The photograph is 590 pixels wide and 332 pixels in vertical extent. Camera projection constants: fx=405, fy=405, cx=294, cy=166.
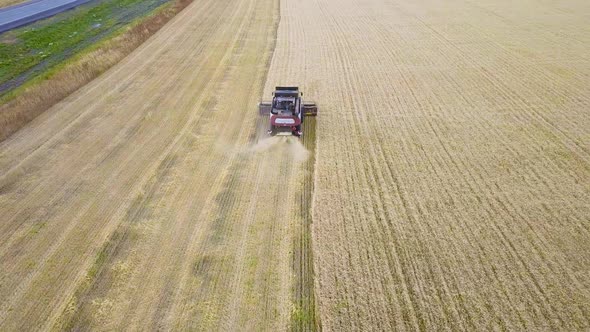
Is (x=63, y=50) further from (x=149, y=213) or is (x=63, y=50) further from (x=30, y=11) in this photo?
(x=149, y=213)

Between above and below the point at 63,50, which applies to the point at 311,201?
below

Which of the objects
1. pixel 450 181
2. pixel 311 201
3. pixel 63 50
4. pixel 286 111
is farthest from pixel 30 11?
pixel 450 181

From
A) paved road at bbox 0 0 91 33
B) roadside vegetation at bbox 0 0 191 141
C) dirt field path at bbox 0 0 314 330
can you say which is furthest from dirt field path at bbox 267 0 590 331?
paved road at bbox 0 0 91 33

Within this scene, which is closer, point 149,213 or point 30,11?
point 149,213

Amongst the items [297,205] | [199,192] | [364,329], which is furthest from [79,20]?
[364,329]

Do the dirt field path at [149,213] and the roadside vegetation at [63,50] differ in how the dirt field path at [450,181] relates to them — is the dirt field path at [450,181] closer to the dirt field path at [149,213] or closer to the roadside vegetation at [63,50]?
the dirt field path at [149,213]

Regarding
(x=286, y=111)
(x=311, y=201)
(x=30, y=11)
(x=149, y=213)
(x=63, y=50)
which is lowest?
(x=149, y=213)

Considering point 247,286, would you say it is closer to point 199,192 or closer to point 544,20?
point 199,192
